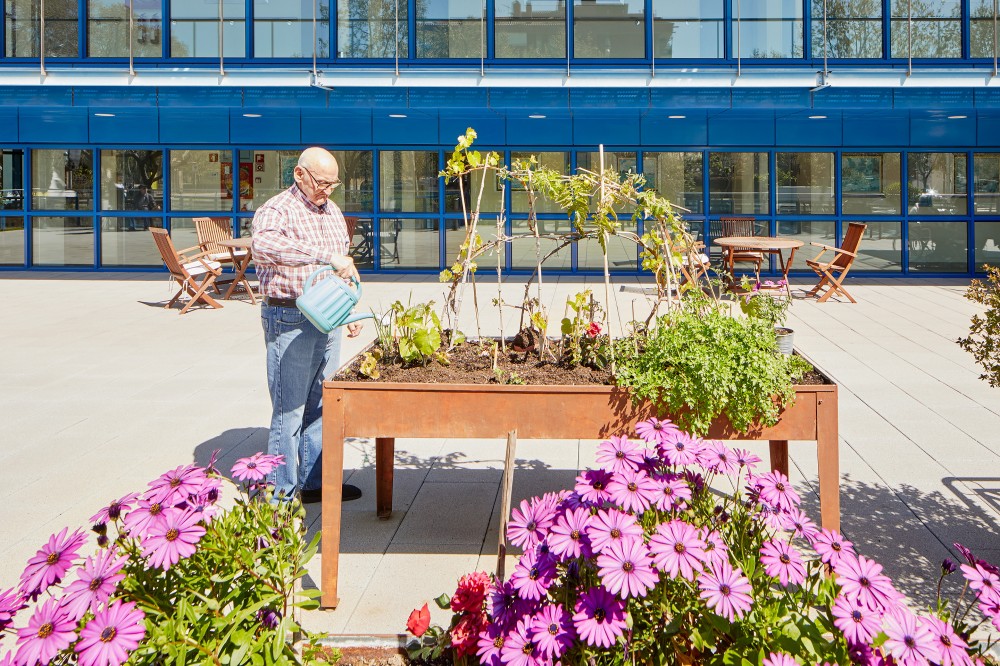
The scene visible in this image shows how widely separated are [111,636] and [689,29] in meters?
15.7

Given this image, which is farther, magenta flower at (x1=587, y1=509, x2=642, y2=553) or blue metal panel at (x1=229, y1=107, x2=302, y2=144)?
blue metal panel at (x1=229, y1=107, x2=302, y2=144)

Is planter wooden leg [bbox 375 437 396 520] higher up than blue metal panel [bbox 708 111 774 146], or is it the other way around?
blue metal panel [bbox 708 111 774 146]

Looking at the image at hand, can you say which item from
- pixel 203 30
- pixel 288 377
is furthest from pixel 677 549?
pixel 203 30

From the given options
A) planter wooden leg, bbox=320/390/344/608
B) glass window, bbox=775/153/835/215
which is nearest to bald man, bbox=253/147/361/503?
planter wooden leg, bbox=320/390/344/608

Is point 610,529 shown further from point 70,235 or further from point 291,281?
point 70,235

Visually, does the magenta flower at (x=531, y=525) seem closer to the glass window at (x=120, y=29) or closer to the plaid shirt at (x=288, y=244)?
the plaid shirt at (x=288, y=244)

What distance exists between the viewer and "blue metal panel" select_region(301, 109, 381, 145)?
16.9 metres

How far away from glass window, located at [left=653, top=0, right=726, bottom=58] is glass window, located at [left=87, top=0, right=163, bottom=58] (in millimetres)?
7971

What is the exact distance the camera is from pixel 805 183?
16.8 m

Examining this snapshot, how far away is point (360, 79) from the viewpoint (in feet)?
47.4

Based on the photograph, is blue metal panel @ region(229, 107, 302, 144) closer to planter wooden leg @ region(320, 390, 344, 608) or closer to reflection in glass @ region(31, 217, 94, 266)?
reflection in glass @ region(31, 217, 94, 266)

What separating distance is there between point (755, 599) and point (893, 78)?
43.5ft

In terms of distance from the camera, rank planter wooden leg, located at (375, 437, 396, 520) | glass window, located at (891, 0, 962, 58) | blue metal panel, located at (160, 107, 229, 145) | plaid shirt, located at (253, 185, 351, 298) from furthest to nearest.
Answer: blue metal panel, located at (160, 107, 229, 145) < glass window, located at (891, 0, 962, 58) < planter wooden leg, located at (375, 437, 396, 520) < plaid shirt, located at (253, 185, 351, 298)

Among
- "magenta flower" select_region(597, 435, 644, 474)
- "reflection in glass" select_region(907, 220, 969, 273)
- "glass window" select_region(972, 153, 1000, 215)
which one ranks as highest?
"glass window" select_region(972, 153, 1000, 215)
